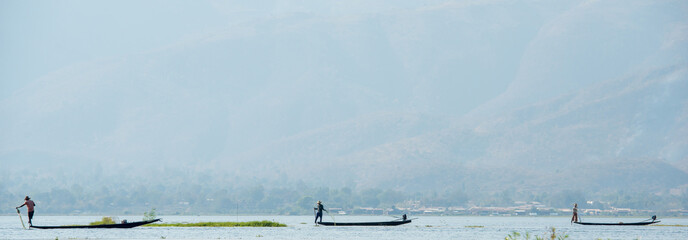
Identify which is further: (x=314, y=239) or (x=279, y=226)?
(x=279, y=226)

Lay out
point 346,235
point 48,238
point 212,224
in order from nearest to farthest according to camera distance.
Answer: point 48,238 < point 346,235 < point 212,224

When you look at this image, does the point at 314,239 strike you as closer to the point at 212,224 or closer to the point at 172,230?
the point at 172,230

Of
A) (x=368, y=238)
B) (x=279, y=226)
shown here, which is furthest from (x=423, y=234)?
(x=279, y=226)

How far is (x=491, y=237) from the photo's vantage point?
120 metres

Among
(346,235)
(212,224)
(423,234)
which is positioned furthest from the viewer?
(212,224)

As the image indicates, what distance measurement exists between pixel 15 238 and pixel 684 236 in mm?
68251

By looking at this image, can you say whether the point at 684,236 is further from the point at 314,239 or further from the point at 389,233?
the point at 314,239

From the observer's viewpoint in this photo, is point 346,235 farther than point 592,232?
No

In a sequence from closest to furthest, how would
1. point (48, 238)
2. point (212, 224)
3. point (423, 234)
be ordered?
point (48, 238)
point (423, 234)
point (212, 224)

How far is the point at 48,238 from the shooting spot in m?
106

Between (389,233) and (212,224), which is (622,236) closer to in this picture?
(389,233)

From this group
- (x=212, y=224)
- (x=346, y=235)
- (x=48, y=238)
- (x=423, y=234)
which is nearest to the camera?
(x=48, y=238)

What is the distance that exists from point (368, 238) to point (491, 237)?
15.0 m

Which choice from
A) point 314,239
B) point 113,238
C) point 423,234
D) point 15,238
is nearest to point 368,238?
point 314,239
